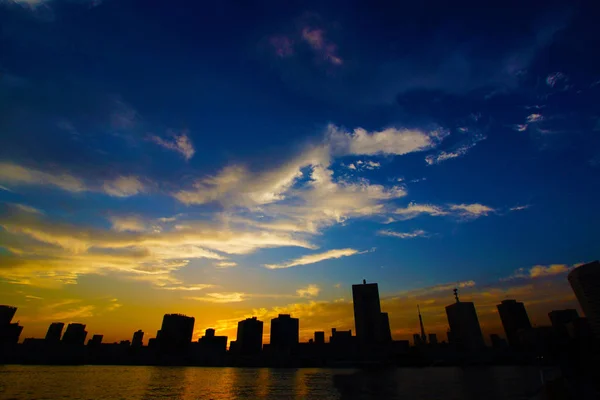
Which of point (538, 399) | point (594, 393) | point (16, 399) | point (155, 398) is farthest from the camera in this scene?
point (155, 398)

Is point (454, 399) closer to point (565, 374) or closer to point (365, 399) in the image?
point (365, 399)

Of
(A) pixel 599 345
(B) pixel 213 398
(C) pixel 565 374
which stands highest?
(A) pixel 599 345

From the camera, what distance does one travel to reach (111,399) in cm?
8512

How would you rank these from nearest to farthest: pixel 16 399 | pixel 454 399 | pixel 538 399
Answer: pixel 538 399, pixel 454 399, pixel 16 399

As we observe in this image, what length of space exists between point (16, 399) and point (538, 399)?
401 ft

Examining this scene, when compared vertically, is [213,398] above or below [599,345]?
below

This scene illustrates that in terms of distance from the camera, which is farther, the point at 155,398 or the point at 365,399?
the point at 155,398

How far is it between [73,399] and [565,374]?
142156 mm

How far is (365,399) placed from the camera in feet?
244

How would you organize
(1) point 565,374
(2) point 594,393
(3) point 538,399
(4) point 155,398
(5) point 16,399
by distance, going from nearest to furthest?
(2) point 594,393 < (3) point 538,399 < (5) point 16,399 < (4) point 155,398 < (1) point 565,374

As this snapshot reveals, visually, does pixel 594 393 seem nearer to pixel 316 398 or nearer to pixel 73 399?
pixel 316 398

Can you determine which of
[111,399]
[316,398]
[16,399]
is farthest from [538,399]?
[16,399]

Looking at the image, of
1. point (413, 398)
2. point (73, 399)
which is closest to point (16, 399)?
point (73, 399)

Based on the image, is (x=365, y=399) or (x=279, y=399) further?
(x=279, y=399)
